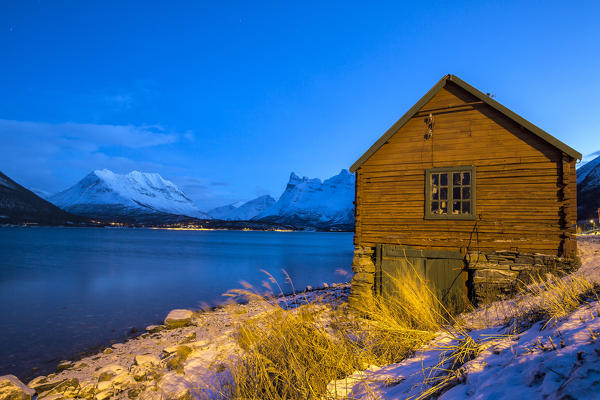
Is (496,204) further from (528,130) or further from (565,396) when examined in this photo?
(565,396)

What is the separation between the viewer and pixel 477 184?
1115 cm

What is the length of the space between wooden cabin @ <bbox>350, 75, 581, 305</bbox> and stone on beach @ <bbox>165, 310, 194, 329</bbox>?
771 cm

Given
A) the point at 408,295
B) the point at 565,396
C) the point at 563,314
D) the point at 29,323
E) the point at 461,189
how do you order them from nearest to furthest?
1. the point at 565,396
2. the point at 563,314
3. the point at 408,295
4. the point at 461,189
5. the point at 29,323

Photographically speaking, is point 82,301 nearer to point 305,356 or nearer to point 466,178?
point 305,356

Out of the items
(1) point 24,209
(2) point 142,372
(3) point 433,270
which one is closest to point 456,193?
(3) point 433,270

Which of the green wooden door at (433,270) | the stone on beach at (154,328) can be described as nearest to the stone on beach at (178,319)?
the stone on beach at (154,328)

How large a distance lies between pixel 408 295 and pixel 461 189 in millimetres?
7284

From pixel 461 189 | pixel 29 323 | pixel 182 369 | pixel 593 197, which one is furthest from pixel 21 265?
pixel 593 197

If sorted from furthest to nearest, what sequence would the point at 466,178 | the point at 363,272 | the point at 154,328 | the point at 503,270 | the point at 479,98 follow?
the point at 154,328
the point at 363,272
the point at 466,178
the point at 479,98
the point at 503,270

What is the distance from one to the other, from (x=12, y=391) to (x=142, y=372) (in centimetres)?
258

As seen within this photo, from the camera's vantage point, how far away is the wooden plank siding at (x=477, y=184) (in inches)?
411

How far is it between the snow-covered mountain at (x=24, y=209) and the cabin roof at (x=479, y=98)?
654ft

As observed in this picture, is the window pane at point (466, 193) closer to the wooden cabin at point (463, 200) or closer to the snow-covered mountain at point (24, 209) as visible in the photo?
the wooden cabin at point (463, 200)

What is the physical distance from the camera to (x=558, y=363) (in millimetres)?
2186
